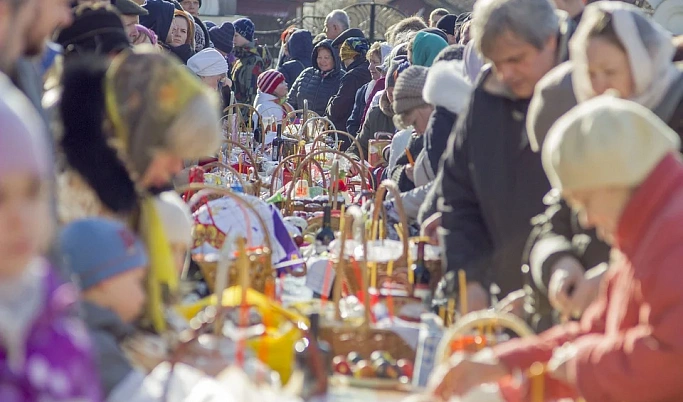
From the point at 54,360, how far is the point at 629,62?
1696 mm

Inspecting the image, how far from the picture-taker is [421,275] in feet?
13.6

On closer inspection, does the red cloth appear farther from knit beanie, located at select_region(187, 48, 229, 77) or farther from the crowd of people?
knit beanie, located at select_region(187, 48, 229, 77)

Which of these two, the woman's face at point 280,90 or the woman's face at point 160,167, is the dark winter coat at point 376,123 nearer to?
the woman's face at point 280,90

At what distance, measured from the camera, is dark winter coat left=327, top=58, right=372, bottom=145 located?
10797 mm

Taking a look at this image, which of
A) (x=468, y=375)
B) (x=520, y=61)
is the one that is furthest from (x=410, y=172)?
(x=468, y=375)

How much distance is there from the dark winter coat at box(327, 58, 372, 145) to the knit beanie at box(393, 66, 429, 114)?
5.00m

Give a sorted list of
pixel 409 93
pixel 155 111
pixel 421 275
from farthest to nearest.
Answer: pixel 409 93 → pixel 421 275 → pixel 155 111

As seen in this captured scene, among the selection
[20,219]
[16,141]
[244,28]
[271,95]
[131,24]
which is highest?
[16,141]

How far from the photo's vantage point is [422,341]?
3.08 metres

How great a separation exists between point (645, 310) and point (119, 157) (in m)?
1.24

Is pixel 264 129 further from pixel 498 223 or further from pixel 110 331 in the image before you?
pixel 110 331

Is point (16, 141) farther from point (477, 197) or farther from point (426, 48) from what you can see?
point (426, 48)

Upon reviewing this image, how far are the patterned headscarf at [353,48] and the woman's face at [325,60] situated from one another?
0.13 metres

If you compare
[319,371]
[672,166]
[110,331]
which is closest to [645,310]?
[672,166]
